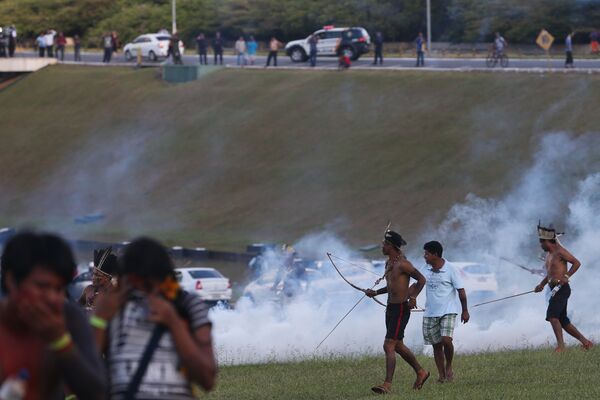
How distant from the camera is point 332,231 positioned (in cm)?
3475

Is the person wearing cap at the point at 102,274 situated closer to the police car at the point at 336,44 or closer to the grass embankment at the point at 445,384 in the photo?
the grass embankment at the point at 445,384

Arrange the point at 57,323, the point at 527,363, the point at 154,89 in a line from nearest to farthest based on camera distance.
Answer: the point at 57,323
the point at 527,363
the point at 154,89

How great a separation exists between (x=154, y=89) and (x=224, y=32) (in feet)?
43.3

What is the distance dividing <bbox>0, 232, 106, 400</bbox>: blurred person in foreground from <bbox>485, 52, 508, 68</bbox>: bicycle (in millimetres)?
42280

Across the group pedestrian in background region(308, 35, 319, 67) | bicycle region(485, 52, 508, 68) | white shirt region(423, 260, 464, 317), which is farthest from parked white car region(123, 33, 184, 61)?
white shirt region(423, 260, 464, 317)

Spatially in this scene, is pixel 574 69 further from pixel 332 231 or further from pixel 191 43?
pixel 191 43

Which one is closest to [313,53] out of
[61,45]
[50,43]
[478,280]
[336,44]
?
[336,44]

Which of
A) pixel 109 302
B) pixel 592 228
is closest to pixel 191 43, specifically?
pixel 592 228

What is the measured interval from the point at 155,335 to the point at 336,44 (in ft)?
163

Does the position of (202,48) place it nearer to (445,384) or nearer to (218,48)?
(218,48)

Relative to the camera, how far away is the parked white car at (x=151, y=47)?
59125 mm

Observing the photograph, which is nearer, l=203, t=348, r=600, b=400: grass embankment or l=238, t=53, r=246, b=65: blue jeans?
l=203, t=348, r=600, b=400: grass embankment

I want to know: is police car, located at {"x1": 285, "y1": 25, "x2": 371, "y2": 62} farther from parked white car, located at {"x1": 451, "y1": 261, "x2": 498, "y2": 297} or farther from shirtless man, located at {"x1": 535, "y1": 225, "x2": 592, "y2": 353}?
shirtless man, located at {"x1": 535, "y1": 225, "x2": 592, "y2": 353}

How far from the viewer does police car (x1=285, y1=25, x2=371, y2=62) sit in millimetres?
53719
